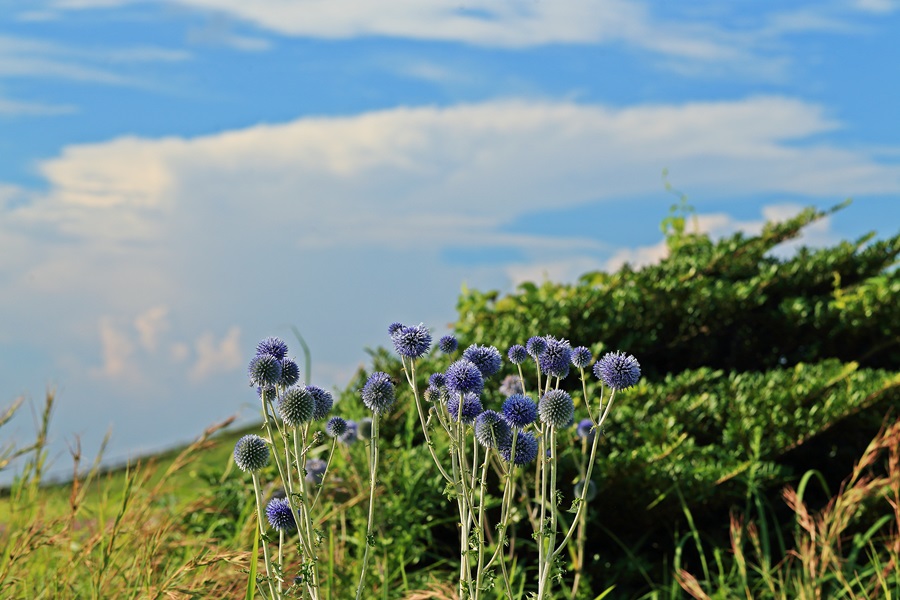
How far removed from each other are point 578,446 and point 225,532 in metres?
2.49

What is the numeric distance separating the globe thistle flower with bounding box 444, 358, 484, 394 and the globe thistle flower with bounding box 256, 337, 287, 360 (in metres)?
0.64

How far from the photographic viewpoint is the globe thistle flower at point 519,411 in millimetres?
3186

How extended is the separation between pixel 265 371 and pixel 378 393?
457 mm

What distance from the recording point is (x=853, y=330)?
8047 mm

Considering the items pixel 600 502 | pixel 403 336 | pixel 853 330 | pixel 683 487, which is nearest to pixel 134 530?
pixel 403 336

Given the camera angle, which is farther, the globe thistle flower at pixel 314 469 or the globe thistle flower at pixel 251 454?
the globe thistle flower at pixel 314 469

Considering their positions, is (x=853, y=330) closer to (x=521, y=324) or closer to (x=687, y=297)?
(x=687, y=297)

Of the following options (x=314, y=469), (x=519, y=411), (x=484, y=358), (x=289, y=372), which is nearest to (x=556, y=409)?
(x=519, y=411)

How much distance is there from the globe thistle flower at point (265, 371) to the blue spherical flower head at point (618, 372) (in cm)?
113

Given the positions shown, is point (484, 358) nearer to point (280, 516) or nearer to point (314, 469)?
point (280, 516)

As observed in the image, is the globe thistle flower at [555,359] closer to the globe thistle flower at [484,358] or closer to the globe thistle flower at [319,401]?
the globe thistle flower at [484,358]

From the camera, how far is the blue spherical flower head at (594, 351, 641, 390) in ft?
10.7

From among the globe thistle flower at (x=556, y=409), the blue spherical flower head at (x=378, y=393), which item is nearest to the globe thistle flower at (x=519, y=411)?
the globe thistle flower at (x=556, y=409)

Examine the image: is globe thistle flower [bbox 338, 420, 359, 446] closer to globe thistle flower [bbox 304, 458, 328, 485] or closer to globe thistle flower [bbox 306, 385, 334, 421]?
globe thistle flower [bbox 304, 458, 328, 485]
